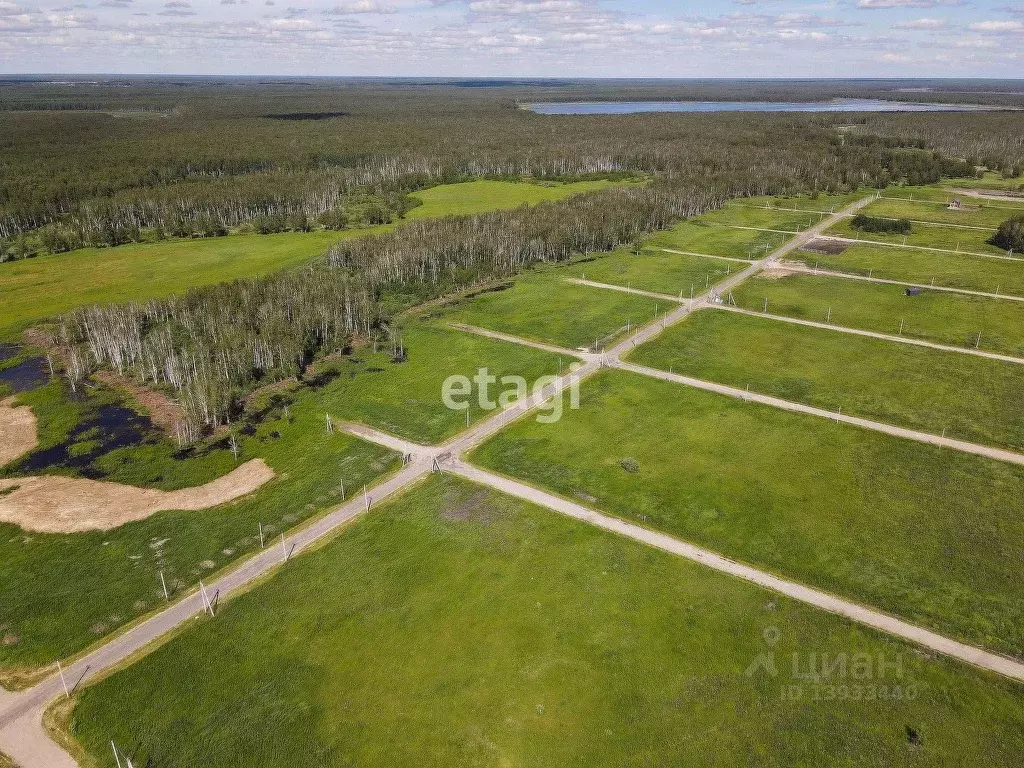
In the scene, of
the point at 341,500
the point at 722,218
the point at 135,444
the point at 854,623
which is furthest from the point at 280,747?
the point at 722,218

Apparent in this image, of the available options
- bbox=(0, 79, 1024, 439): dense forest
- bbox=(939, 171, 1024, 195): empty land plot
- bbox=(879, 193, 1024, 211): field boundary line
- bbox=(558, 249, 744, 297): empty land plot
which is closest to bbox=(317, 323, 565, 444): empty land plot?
bbox=(0, 79, 1024, 439): dense forest

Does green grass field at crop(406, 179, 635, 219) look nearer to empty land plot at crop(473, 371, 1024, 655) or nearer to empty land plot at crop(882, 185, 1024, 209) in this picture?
empty land plot at crop(882, 185, 1024, 209)

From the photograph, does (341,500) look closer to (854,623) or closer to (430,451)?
(430,451)

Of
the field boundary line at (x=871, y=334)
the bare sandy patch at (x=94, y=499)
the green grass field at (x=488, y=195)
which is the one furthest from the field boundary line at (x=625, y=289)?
the bare sandy patch at (x=94, y=499)

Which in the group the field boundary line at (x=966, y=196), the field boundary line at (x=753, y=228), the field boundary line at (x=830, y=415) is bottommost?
the field boundary line at (x=830, y=415)

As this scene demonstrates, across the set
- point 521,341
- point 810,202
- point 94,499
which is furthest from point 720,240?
point 94,499

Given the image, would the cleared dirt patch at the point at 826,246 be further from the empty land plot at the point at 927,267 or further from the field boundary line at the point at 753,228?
the field boundary line at the point at 753,228
